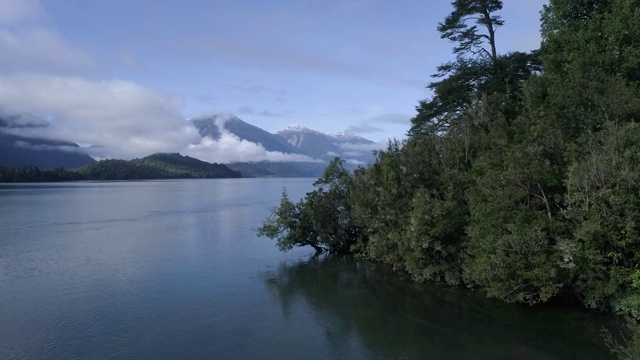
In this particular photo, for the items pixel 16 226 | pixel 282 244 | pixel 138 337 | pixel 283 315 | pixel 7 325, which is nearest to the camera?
pixel 138 337

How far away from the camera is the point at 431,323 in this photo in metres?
30.2

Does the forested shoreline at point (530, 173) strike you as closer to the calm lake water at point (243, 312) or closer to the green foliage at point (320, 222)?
the calm lake water at point (243, 312)

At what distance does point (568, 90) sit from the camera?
31281 millimetres

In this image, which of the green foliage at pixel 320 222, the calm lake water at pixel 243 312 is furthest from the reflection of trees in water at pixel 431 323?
the green foliage at pixel 320 222

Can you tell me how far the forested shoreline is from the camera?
27.6 m

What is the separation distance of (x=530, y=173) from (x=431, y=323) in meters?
11.9

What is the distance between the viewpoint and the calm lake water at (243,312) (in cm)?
2611

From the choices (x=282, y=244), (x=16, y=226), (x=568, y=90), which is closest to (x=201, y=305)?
(x=282, y=244)

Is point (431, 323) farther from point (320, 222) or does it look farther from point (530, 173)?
point (320, 222)

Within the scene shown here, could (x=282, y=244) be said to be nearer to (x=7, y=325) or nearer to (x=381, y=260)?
(x=381, y=260)

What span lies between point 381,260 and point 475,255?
53.3 feet

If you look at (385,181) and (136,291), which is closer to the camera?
(136,291)

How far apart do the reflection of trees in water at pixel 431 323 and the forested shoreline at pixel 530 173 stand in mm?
1785

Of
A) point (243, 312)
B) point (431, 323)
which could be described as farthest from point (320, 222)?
point (431, 323)
